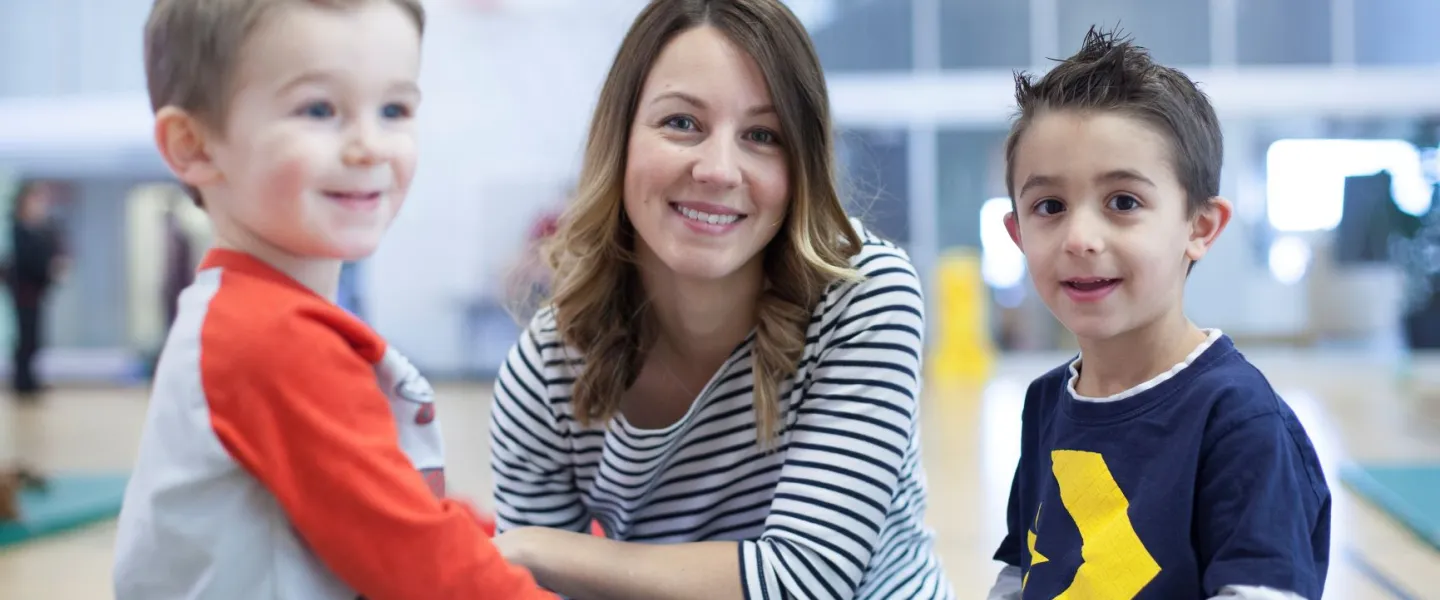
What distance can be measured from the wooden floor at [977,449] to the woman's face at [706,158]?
1879 mm

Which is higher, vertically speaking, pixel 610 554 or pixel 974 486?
pixel 610 554

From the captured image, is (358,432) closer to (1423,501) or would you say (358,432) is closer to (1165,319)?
(1165,319)

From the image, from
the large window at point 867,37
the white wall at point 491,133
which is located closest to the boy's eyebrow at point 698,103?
the white wall at point 491,133

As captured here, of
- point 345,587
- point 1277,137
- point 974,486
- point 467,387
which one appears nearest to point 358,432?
point 345,587

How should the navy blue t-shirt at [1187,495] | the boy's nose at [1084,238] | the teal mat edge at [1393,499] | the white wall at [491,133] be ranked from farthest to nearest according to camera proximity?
the white wall at [491,133]
the teal mat edge at [1393,499]
the boy's nose at [1084,238]
the navy blue t-shirt at [1187,495]

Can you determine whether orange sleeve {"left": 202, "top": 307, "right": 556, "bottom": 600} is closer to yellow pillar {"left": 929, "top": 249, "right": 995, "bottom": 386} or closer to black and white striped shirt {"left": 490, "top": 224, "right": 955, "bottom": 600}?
black and white striped shirt {"left": 490, "top": 224, "right": 955, "bottom": 600}

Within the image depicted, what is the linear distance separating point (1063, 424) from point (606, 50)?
989 cm

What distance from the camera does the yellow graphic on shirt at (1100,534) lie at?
48.9 inches

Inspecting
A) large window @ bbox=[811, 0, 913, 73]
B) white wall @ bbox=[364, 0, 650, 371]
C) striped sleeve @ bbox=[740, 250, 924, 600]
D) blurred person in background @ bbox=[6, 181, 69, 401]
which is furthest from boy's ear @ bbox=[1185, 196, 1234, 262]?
large window @ bbox=[811, 0, 913, 73]

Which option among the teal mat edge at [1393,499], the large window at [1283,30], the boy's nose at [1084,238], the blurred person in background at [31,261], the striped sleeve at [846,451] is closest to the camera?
the boy's nose at [1084,238]

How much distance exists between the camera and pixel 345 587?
3.76ft

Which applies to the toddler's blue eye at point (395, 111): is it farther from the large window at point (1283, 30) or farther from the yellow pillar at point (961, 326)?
the large window at point (1283, 30)

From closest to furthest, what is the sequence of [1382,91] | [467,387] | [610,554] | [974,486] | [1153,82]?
1. [1153,82]
2. [610,554]
3. [974,486]
4. [467,387]
5. [1382,91]

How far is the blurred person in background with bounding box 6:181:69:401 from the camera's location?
929 centimetres
